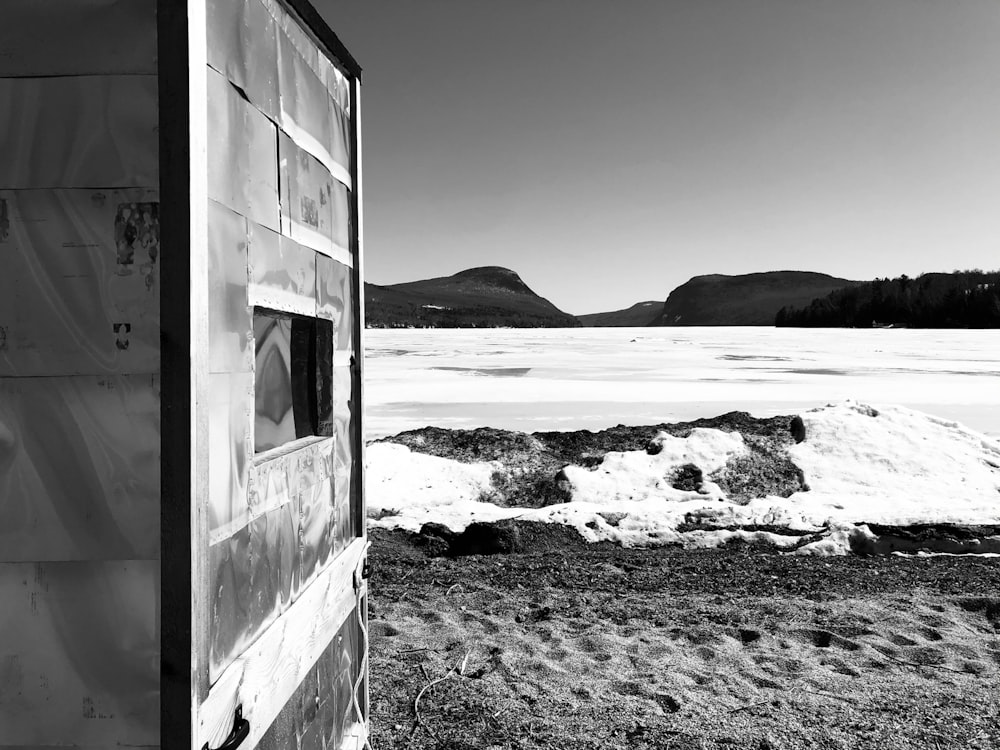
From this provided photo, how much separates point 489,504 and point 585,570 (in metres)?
2.10

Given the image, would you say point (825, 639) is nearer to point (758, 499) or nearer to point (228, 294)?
point (758, 499)

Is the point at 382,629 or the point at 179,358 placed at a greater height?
the point at 179,358

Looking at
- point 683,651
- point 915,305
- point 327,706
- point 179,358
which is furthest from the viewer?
point 915,305

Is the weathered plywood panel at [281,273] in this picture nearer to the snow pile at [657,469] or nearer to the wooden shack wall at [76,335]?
the wooden shack wall at [76,335]

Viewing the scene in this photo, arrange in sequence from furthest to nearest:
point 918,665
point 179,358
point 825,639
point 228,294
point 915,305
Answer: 1. point 915,305
2. point 825,639
3. point 918,665
4. point 228,294
5. point 179,358

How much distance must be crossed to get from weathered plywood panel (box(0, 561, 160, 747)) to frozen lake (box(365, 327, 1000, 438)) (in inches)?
362

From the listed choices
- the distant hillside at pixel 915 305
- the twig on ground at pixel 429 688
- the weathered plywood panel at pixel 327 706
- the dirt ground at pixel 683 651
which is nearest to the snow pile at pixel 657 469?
the dirt ground at pixel 683 651

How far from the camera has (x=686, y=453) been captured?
873 centimetres

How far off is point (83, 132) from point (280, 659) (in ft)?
5.42

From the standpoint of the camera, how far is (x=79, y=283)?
5.29 ft

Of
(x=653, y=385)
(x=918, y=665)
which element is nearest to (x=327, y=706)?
(x=918, y=665)

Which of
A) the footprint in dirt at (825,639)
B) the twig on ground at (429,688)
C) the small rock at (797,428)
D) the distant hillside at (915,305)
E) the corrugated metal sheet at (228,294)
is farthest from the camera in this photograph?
the distant hillside at (915,305)

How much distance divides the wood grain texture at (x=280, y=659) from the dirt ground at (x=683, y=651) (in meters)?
1.11

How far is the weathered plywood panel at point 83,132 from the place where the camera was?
161 centimetres
